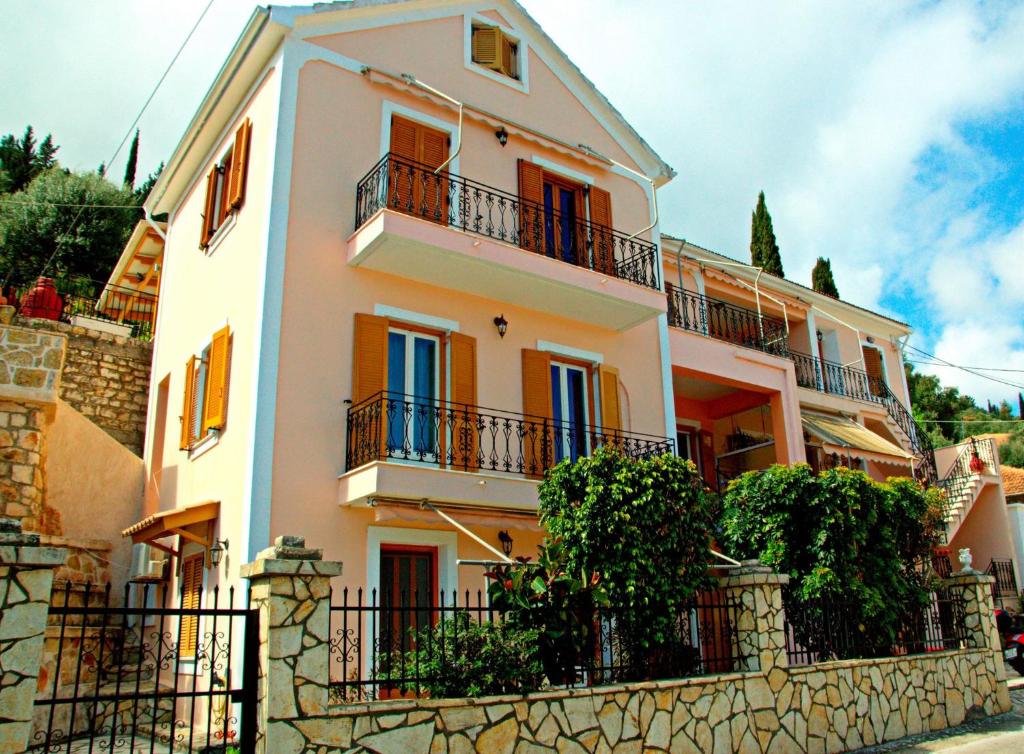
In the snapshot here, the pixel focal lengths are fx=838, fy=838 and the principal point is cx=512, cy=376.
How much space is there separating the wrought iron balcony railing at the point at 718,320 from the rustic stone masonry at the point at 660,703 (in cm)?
777

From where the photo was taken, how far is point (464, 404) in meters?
13.7

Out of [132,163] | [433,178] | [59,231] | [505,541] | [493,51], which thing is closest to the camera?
[505,541]

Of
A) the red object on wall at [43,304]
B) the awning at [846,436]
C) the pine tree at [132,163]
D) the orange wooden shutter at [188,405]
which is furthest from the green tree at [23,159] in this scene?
the awning at [846,436]

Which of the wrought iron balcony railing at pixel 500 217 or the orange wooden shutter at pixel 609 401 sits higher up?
the wrought iron balcony railing at pixel 500 217

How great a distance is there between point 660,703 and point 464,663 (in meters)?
2.57

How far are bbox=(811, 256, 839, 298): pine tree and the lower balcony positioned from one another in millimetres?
27785

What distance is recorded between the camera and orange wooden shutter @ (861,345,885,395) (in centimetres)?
2667

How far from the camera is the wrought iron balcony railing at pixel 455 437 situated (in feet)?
40.9

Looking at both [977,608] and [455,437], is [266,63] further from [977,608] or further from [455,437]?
[977,608]

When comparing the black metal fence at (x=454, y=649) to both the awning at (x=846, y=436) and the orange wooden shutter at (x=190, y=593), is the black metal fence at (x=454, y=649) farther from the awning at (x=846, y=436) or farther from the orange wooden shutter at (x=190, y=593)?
the awning at (x=846, y=436)

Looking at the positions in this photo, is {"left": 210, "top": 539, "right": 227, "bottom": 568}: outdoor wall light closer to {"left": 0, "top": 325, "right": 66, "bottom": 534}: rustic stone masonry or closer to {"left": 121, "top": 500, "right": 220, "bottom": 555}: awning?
{"left": 121, "top": 500, "right": 220, "bottom": 555}: awning

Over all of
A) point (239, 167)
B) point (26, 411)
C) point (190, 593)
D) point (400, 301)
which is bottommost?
point (190, 593)

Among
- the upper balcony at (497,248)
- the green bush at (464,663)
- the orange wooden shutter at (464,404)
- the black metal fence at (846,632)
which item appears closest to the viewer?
the green bush at (464,663)

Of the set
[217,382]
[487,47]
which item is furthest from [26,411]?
[487,47]
